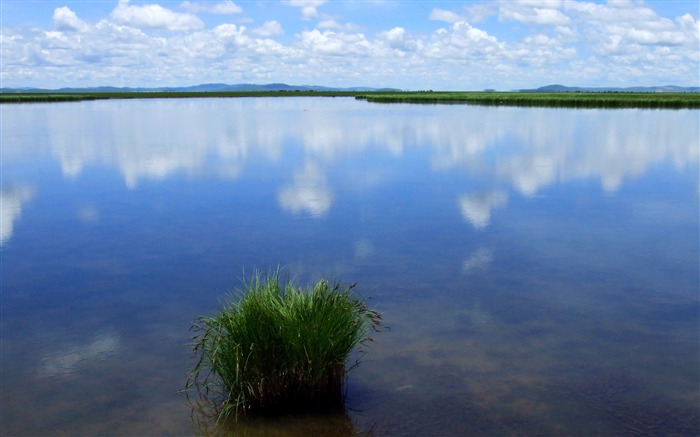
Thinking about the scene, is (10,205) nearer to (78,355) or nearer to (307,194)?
(307,194)

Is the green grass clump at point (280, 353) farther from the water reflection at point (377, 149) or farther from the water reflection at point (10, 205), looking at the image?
the water reflection at point (10, 205)

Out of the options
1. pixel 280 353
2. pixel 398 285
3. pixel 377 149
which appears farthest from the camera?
pixel 377 149

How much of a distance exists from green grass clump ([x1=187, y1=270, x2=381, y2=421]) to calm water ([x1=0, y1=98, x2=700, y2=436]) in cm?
28

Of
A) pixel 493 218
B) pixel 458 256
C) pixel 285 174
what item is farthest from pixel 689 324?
pixel 285 174

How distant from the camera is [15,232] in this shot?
49.6 feet

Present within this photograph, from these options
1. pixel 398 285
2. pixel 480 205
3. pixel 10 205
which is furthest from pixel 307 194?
pixel 398 285

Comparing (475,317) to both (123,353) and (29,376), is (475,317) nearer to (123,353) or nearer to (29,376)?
(123,353)

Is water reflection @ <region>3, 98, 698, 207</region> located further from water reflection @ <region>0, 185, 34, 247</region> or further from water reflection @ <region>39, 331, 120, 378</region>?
water reflection @ <region>39, 331, 120, 378</region>

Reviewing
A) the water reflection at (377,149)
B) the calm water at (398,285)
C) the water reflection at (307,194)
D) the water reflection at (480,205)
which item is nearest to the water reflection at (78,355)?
the calm water at (398,285)

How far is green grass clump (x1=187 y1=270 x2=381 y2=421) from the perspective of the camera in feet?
22.4

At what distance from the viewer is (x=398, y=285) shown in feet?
35.3

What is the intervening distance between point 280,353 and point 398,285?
4.20m

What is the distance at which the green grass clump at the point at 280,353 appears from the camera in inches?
269

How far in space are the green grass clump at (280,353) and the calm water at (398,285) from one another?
0.28 metres
